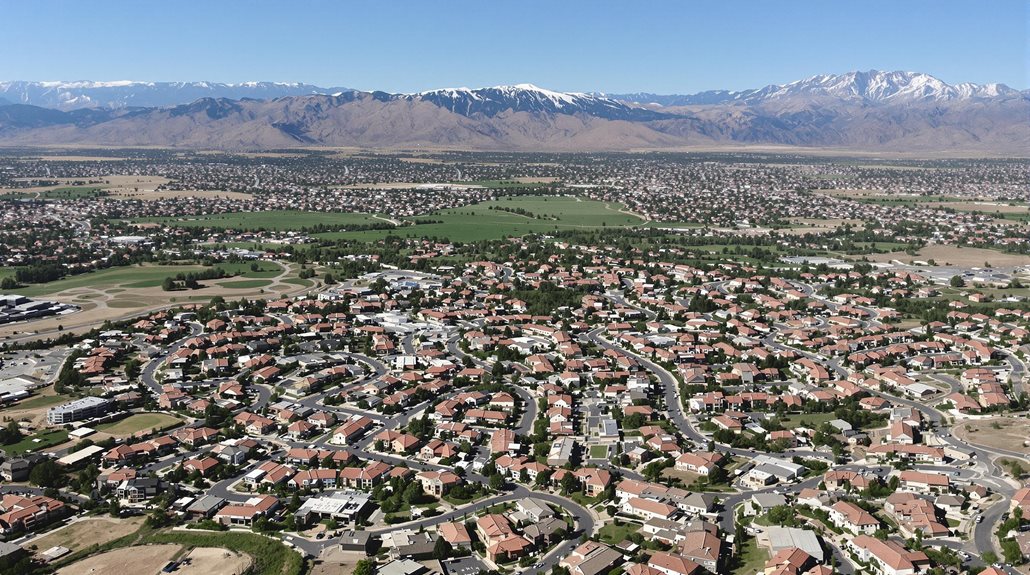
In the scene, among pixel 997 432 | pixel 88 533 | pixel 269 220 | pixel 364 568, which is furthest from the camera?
pixel 269 220

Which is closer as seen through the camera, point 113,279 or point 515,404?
point 515,404

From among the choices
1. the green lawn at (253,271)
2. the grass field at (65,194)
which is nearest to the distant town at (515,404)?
the green lawn at (253,271)

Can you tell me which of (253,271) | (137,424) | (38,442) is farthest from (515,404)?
(253,271)

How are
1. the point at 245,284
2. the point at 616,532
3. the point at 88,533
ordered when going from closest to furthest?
1. the point at 616,532
2. the point at 88,533
3. the point at 245,284

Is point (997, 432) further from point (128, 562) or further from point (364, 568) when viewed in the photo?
point (128, 562)

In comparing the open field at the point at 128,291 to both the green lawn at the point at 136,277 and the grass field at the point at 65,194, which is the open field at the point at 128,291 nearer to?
the green lawn at the point at 136,277

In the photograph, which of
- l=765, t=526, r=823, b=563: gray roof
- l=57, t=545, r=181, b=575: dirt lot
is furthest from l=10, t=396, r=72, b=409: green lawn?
l=765, t=526, r=823, b=563: gray roof

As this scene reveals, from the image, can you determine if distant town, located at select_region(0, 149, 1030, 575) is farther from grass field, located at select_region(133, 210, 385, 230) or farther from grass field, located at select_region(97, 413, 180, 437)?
grass field, located at select_region(133, 210, 385, 230)
